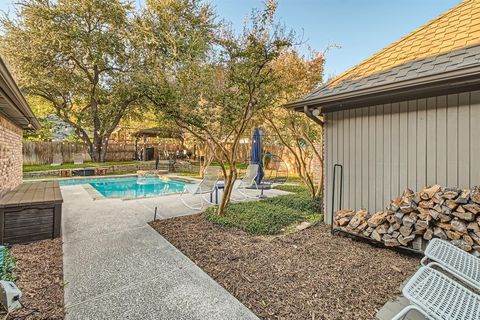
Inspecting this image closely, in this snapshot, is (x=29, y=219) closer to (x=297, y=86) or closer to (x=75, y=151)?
(x=297, y=86)

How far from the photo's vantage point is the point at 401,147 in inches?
145

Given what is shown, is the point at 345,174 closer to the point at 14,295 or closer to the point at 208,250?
the point at 208,250

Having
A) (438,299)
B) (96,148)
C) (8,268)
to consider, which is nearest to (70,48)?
(96,148)

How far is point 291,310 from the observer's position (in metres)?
2.26

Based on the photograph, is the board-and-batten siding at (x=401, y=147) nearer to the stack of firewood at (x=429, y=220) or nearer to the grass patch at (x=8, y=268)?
the stack of firewood at (x=429, y=220)

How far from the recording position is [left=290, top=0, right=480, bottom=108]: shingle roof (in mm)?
3248

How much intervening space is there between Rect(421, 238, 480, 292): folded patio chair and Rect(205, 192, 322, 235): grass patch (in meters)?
2.48

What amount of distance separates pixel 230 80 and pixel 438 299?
4.22m

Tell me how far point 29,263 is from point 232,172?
11.4ft

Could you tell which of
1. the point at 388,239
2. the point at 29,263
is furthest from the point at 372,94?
the point at 29,263

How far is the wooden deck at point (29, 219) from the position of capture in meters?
3.81

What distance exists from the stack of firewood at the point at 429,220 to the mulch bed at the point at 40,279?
398 centimetres

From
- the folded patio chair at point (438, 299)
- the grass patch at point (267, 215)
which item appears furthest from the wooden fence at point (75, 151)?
the folded patio chair at point (438, 299)

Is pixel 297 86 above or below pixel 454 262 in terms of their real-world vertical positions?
above
